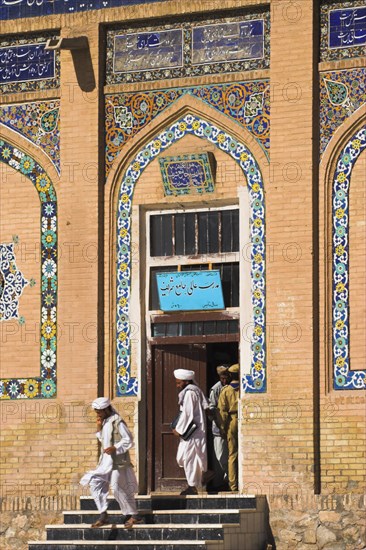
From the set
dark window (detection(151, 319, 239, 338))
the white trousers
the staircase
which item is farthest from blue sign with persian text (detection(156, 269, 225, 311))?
the white trousers

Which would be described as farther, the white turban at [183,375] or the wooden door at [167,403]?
the wooden door at [167,403]

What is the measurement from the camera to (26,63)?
63.6ft

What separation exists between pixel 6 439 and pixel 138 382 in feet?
5.69

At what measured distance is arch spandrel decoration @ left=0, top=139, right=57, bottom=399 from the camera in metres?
18.8

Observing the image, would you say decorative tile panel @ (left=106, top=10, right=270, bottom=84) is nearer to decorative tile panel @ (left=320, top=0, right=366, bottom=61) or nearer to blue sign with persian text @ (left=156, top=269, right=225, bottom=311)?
decorative tile panel @ (left=320, top=0, right=366, bottom=61)

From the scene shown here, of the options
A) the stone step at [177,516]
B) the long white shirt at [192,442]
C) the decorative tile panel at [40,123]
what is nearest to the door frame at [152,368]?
the long white shirt at [192,442]

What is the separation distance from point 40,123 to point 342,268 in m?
4.17

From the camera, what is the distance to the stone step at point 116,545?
53.1 feet

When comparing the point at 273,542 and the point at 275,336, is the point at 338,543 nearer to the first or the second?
the point at 273,542

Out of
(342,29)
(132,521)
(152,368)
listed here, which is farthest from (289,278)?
(132,521)

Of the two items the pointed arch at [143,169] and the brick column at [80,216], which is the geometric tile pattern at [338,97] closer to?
the pointed arch at [143,169]

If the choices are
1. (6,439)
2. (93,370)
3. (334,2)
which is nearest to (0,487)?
(6,439)

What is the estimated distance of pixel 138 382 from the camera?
727 inches

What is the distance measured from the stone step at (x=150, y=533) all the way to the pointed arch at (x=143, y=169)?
1.98 meters
